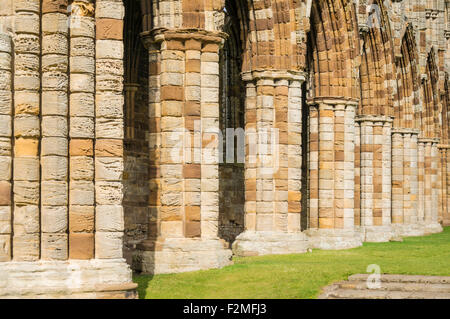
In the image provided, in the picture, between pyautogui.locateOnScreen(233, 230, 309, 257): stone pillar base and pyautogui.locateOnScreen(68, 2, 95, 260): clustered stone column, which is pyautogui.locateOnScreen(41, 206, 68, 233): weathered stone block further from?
pyautogui.locateOnScreen(233, 230, 309, 257): stone pillar base

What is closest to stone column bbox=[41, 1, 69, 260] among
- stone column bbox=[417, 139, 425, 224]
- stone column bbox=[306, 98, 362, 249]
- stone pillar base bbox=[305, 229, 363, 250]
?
stone pillar base bbox=[305, 229, 363, 250]

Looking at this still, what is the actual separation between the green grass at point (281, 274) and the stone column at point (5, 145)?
208cm

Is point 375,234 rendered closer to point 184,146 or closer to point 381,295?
point 184,146

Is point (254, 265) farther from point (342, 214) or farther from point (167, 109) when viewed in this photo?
point (342, 214)

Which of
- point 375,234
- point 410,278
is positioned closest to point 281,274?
point 410,278

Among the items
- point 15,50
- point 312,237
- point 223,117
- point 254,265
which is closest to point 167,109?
point 254,265

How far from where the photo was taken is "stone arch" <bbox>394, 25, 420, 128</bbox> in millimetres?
28016

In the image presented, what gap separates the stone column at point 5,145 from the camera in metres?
9.88

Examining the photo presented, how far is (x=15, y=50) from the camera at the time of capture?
10094 mm

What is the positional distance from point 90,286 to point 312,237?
11.2 metres

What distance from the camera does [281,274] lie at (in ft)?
42.8

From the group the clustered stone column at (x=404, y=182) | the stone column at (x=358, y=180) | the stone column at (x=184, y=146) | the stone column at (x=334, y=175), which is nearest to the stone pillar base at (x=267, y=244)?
the stone column at (x=334, y=175)

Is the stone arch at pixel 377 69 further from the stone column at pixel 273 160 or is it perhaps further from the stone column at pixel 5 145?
the stone column at pixel 5 145

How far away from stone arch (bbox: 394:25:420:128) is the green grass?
419 inches
